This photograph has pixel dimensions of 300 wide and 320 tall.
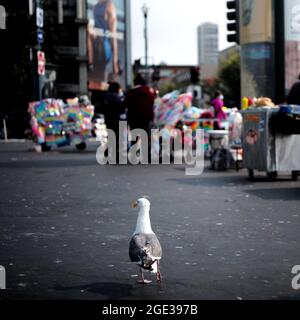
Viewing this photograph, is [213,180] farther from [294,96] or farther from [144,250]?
[144,250]

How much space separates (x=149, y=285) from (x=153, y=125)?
1590 cm

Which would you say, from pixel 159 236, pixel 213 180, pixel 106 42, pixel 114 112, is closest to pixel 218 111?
pixel 114 112

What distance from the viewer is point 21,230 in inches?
359

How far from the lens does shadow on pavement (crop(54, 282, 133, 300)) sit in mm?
5867

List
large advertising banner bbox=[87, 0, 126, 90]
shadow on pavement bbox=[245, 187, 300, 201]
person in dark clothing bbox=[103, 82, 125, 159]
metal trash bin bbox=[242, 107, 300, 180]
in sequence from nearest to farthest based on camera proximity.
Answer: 1. shadow on pavement bbox=[245, 187, 300, 201]
2. metal trash bin bbox=[242, 107, 300, 180]
3. person in dark clothing bbox=[103, 82, 125, 159]
4. large advertising banner bbox=[87, 0, 126, 90]

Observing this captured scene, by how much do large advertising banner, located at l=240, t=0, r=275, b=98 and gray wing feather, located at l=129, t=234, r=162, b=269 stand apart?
2177cm

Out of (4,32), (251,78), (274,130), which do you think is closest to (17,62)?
(4,32)

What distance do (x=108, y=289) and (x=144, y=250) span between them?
382 millimetres

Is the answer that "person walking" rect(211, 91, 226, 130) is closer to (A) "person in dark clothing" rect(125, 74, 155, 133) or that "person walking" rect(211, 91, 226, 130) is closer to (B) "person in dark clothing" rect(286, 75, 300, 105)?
(A) "person in dark clothing" rect(125, 74, 155, 133)

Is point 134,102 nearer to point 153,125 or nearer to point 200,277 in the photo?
point 153,125

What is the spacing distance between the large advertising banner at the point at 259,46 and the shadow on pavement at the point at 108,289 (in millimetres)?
21672

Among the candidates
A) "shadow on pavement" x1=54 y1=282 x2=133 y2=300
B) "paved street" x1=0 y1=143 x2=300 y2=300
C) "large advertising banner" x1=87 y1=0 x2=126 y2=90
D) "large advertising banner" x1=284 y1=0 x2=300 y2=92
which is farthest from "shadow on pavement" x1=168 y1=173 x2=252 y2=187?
"large advertising banner" x1=87 y1=0 x2=126 y2=90

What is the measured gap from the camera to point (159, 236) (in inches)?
340

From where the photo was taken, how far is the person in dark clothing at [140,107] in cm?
2139
